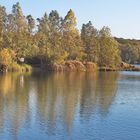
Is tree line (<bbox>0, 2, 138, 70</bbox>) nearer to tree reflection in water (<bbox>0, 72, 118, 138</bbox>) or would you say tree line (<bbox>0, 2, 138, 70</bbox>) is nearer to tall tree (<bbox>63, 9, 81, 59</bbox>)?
tall tree (<bbox>63, 9, 81, 59</bbox>)

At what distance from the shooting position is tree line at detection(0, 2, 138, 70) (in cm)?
10256

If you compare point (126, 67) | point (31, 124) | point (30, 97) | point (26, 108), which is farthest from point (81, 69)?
point (31, 124)

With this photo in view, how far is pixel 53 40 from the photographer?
11888 cm

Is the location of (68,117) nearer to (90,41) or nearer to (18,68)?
(18,68)

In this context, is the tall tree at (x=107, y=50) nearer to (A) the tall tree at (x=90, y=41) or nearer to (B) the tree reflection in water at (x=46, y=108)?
(A) the tall tree at (x=90, y=41)

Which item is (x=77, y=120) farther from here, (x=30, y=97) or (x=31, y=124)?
(x=30, y=97)

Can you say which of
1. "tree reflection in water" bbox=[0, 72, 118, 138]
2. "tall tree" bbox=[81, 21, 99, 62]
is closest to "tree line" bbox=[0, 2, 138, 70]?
"tall tree" bbox=[81, 21, 99, 62]

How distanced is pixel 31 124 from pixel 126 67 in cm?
10610

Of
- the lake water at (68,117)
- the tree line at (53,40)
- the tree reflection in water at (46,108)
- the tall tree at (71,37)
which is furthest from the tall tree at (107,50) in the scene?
the lake water at (68,117)

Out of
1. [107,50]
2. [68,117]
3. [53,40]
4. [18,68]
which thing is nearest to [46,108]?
[68,117]

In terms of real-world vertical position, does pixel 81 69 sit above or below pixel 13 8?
below

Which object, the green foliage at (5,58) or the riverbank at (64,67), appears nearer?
the green foliage at (5,58)

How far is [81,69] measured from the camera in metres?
115

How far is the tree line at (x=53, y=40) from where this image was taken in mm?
102562
